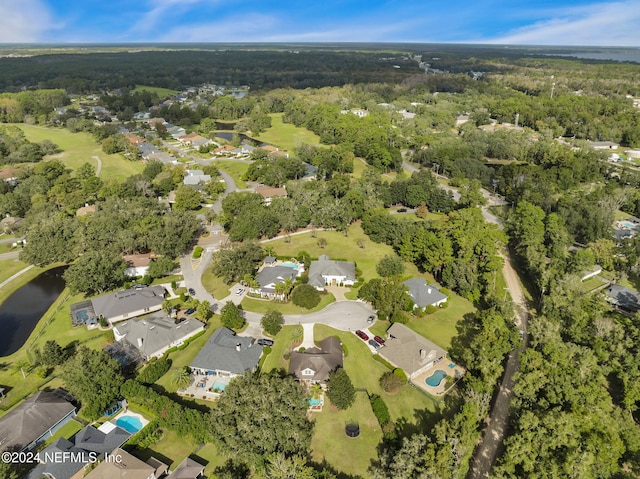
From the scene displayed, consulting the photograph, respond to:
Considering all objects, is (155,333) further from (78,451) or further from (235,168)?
(235,168)

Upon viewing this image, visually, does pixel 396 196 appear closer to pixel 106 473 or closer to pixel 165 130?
pixel 106 473

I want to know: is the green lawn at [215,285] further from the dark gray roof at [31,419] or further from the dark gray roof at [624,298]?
the dark gray roof at [624,298]

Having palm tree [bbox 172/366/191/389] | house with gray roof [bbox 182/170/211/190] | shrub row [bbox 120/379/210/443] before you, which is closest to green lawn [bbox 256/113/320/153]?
house with gray roof [bbox 182/170/211/190]

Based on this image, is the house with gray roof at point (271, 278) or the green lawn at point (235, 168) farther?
the green lawn at point (235, 168)

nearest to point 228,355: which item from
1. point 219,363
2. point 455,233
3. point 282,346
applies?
point 219,363

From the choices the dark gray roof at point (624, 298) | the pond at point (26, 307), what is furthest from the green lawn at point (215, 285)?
the dark gray roof at point (624, 298)

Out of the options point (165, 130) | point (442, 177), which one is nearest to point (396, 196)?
point (442, 177)

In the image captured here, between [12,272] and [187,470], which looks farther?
[12,272]
